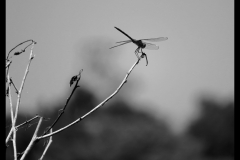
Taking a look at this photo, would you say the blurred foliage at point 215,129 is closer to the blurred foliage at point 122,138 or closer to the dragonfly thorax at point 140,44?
the blurred foliage at point 122,138

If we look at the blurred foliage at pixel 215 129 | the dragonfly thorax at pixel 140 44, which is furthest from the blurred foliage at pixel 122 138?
the dragonfly thorax at pixel 140 44

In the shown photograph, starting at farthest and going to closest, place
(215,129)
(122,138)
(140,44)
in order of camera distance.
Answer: (215,129), (122,138), (140,44)

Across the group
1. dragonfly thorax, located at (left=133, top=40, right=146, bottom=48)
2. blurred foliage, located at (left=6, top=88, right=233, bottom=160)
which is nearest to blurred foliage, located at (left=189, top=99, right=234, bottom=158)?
blurred foliage, located at (left=6, top=88, right=233, bottom=160)

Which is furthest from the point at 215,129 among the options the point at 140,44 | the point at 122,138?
the point at 140,44

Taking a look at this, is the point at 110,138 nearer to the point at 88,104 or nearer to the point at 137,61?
the point at 88,104

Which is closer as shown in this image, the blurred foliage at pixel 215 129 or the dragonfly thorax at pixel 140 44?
the dragonfly thorax at pixel 140 44

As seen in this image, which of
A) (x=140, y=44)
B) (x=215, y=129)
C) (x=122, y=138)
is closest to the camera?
(x=140, y=44)

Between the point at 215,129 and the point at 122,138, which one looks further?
the point at 215,129

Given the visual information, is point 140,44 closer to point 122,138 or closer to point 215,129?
point 122,138

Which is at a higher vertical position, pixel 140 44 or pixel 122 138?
pixel 140 44

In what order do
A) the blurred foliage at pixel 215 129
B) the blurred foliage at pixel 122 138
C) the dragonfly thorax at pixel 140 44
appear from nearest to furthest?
the dragonfly thorax at pixel 140 44 < the blurred foliage at pixel 122 138 < the blurred foliage at pixel 215 129
